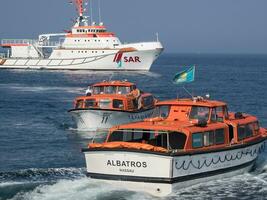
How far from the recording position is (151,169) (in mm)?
21516

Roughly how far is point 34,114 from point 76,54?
6756 cm

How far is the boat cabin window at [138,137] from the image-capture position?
2317cm

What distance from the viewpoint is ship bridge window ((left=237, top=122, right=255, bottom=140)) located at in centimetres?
2505

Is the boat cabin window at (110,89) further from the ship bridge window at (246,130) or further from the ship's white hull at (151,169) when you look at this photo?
the ship's white hull at (151,169)

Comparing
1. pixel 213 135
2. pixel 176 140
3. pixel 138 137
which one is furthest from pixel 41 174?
pixel 213 135

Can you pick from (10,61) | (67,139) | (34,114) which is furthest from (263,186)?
(10,61)

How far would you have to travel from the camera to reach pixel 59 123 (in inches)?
1677

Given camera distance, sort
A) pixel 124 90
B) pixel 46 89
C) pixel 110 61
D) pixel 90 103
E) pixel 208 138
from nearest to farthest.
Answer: pixel 208 138
pixel 90 103
pixel 124 90
pixel 46 89
pixel 110 61

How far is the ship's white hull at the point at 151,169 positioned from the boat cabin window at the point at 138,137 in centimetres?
129

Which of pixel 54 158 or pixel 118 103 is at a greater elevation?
pixel 118 103

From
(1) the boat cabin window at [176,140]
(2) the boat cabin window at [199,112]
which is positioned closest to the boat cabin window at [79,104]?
(2) the boat cabin window at [199,112]

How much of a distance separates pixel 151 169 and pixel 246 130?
5.67 meters

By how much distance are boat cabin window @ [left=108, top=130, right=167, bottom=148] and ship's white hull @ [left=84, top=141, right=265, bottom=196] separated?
129 centimetres

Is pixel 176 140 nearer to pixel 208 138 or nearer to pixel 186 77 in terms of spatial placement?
pixel 208 138
